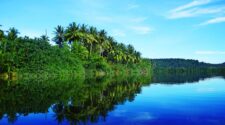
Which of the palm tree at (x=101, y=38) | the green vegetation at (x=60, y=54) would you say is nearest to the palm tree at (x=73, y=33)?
the green vegetation at (x=60, y=54)

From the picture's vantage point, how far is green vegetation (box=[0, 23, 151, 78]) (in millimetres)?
47250

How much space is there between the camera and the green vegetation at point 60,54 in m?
47.2

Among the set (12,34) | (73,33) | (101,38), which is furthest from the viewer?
(101,38)

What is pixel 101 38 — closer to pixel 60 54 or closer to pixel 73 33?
pixel 73 33

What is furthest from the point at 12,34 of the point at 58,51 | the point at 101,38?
the point at 101,38

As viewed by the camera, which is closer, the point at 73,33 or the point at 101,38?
A: the point at 73,33

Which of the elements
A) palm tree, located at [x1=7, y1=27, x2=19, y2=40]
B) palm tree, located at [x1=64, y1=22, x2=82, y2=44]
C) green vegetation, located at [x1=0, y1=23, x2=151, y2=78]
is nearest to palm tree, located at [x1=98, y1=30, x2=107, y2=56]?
green vegetation, located at [x1=0, y1=23, x2=151, y2=78]

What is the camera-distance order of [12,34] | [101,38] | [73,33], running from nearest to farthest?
[12,34]
[73,33]
[101,38]

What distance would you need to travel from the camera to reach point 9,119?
38.3ft

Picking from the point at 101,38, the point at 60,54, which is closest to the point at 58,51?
the point at 60,54

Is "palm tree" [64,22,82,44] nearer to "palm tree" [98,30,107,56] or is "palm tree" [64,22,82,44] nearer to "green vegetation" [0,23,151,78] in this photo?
"green vegetation" [0,23,151,78]

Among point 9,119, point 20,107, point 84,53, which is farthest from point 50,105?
point 84,53

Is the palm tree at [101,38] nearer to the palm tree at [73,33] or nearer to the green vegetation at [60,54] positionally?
the green vegetation at [60,54]

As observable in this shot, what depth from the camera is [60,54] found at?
195ft
